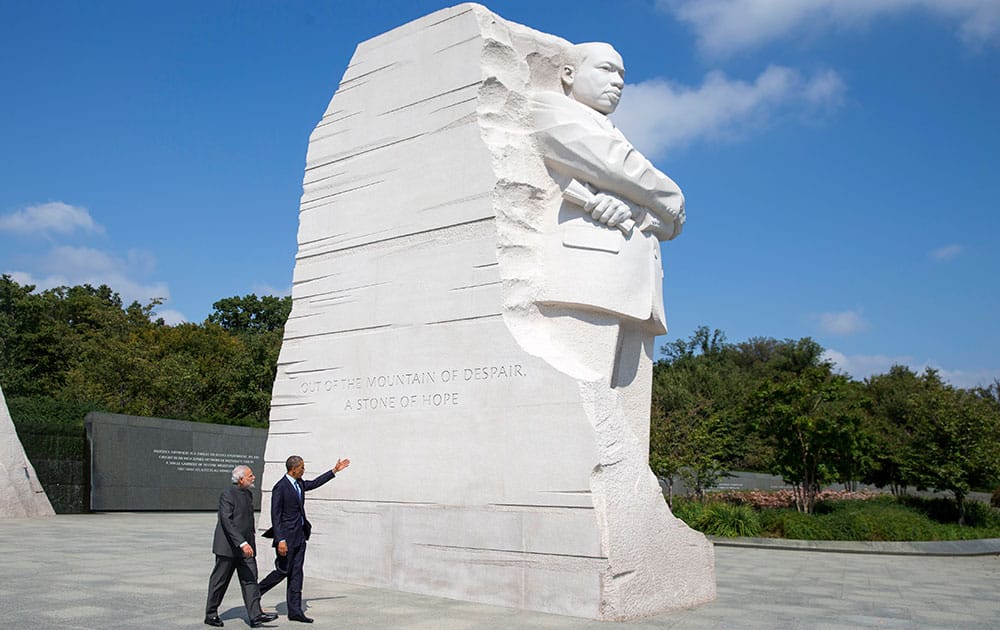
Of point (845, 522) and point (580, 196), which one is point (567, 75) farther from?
point (845, 522)

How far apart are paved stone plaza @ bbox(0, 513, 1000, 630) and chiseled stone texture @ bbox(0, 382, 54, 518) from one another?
10.8 feet

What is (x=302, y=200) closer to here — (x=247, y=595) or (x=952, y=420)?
(x=247, y=595)

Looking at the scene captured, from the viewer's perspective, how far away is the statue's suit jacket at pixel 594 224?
890 cm

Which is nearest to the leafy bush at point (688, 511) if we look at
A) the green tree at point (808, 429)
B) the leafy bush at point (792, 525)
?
the leafy bush at point (792, 525)

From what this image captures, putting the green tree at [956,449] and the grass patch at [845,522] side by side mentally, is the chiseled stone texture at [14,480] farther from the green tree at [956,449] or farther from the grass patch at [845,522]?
the green tree at [956,449]

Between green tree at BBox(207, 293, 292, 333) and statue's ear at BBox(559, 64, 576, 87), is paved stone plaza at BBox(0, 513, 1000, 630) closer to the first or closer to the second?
statue's ear at BBox(559, 64, 576, 87)

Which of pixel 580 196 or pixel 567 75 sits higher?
pixel 567 75

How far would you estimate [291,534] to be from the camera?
7.15 m

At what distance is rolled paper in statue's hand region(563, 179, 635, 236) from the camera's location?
29.7ft

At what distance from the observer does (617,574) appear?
24.6 ft

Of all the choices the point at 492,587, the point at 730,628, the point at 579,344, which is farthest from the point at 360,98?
the point at 730,628

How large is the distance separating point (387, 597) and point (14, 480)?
36.2ft

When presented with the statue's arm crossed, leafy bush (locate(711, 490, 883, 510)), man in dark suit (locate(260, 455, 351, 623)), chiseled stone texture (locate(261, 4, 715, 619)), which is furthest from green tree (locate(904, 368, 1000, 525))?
man in dark suit (locate(260, 455, 351, 623))

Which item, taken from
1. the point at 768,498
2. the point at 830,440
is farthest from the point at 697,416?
the point at 830,440
